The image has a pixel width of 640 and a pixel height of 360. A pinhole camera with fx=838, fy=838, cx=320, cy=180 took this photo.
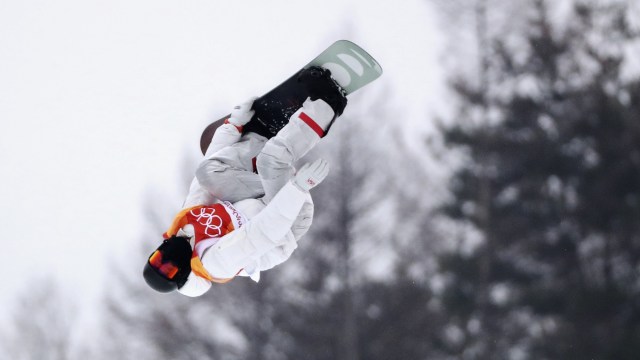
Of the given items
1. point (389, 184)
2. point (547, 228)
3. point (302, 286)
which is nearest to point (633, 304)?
point (547, 228)

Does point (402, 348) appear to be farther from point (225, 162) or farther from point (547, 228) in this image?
point (225, 162)

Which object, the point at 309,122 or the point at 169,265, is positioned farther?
the point at 309,122

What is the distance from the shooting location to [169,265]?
4.57 m

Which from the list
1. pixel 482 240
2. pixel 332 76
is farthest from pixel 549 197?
pixel 332 76

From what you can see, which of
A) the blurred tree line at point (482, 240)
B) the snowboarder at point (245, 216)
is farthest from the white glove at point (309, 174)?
the blurred tree line at point (482, 240)

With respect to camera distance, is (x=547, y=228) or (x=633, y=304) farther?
(x=547, y=228)

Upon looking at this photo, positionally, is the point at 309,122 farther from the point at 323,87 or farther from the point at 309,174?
the point at 309,174

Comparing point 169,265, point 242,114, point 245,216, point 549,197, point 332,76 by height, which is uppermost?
point 242,114

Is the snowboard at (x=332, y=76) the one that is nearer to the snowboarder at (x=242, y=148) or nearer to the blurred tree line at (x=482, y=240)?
the snowboarder at (x=242, y=148)

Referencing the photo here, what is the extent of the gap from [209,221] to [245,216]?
0.23 meters

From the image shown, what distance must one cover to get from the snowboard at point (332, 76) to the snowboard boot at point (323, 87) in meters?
0.11

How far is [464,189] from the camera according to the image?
15219mm

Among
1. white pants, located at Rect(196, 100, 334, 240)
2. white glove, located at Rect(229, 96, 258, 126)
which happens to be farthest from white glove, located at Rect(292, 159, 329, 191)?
white glove, located at Rect(229, 96, 258, 126)

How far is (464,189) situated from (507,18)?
10.2 ft
